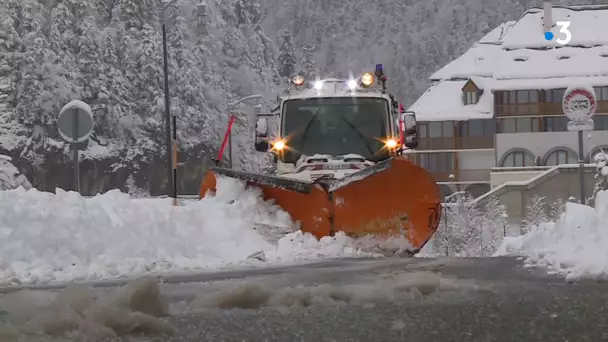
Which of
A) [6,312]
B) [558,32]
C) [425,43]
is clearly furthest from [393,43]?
[6,312]

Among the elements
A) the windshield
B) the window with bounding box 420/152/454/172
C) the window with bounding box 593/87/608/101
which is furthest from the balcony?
the windshield

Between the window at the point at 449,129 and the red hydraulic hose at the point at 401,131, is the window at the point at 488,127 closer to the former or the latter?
the window at the point at 449,129

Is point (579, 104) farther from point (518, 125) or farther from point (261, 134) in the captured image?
point (518, 125)

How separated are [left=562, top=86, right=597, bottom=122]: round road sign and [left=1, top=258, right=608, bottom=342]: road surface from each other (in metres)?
8.50

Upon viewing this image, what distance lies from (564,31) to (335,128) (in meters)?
54.0

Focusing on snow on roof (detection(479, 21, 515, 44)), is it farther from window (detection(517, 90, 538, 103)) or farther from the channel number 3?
window (detection(517, 90, 538, 103))

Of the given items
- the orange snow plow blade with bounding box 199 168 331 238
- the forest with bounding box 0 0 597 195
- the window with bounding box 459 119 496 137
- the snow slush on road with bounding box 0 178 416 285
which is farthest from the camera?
the window with bounding box 459 119 496 137

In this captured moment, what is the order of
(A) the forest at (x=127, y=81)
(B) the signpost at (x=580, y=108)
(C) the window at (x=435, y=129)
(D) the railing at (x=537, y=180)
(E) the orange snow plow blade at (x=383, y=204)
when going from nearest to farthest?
(E) the orange snow plow blade at (x=383, y=204)
(B) the signpost at (x=580, y=108)
(A) the forest at (x=127, y=81)
(D) the railing at (x=537, y=180)
(C) the window at (x=435, y=129)

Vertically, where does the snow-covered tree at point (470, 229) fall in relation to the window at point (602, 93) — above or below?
below

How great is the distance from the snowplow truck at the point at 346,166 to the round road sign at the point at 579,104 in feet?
11.2

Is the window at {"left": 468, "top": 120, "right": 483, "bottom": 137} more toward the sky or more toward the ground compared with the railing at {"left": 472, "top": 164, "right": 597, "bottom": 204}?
more toward the sky

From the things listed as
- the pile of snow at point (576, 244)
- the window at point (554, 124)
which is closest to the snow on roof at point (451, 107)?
the window at point (554, 124)

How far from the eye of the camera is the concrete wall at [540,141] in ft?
195

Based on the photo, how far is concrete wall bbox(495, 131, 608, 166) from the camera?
5931cm
